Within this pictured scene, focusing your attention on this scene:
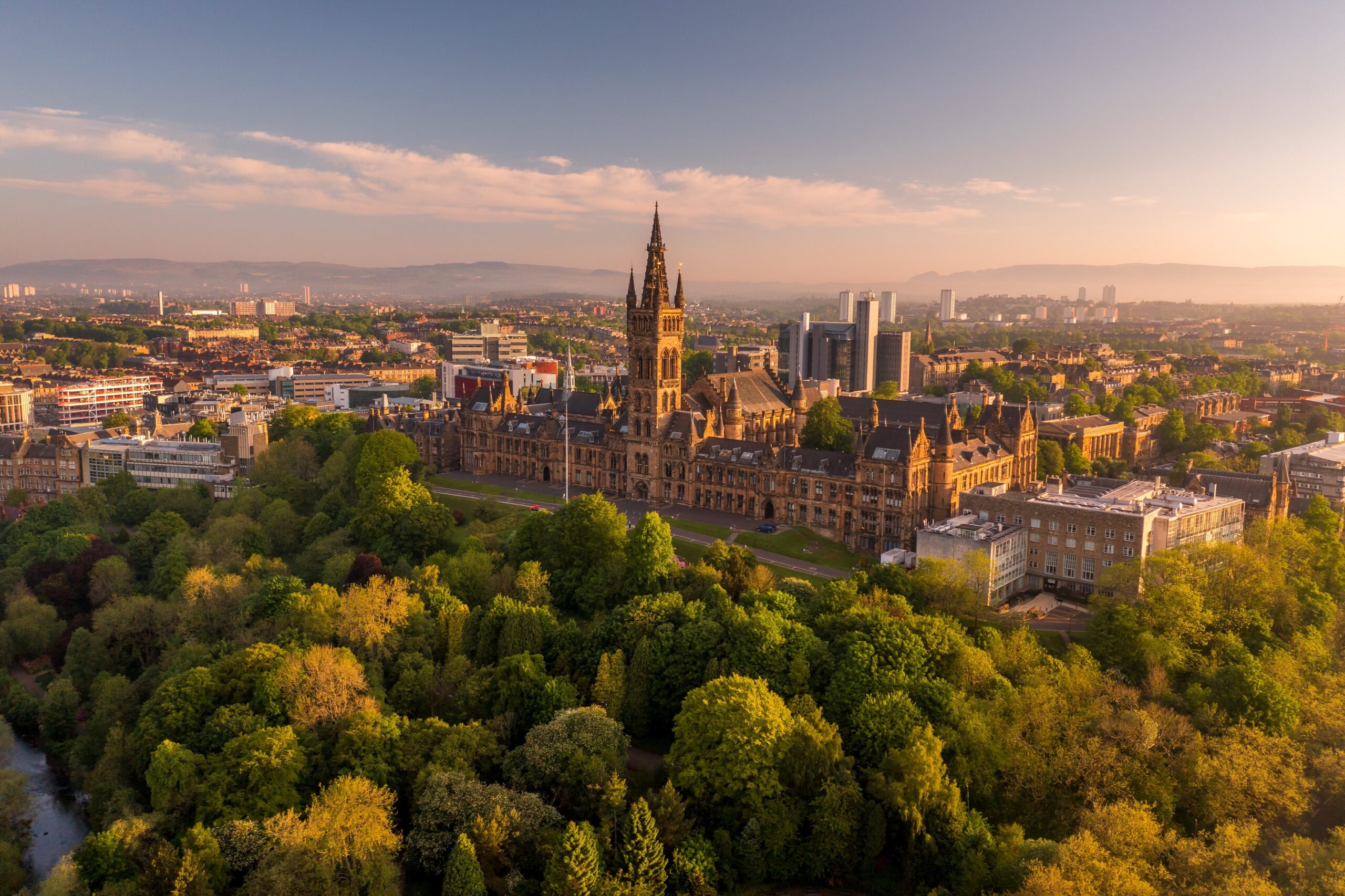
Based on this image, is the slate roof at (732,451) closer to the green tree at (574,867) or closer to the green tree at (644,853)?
the green tree at (644,853)

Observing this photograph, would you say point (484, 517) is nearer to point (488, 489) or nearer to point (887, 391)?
point (488, 489)

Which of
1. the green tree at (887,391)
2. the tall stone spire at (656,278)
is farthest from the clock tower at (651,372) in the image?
the green tree at (887,391)

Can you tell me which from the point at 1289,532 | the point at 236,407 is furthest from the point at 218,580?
the point at 236,407

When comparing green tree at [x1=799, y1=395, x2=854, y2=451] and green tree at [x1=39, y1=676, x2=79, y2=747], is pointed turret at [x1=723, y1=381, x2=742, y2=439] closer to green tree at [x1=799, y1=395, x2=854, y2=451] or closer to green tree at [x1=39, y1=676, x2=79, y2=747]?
green tree at [x1=799, y1=395, x2=854, y2=451]

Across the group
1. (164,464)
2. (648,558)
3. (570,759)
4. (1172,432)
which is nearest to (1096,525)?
(648,558)

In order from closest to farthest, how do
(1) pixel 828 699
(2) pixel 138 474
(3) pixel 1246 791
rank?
(3) pixel 1246 791, (1) pixel 828 699, (2) pixel 138 474

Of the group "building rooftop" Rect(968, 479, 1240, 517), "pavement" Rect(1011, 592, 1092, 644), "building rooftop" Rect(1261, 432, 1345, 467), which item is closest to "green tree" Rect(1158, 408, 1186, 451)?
"building rooftop" Rect(1261, 432, 1345, 467)

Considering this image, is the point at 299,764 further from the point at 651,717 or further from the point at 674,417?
the point at 674,417
